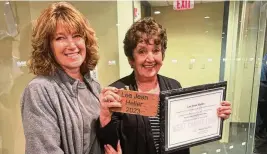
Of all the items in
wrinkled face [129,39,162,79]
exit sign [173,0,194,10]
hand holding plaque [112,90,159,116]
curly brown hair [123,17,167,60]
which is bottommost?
hand holding plaque [112,90,159,116]

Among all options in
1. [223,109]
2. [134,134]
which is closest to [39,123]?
[134,134]

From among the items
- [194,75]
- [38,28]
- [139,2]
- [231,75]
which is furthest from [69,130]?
[231,75]

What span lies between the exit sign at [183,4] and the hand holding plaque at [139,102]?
1.62m

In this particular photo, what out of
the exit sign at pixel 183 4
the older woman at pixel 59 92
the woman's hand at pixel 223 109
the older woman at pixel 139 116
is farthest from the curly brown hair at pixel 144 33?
the exit sign at pixel 183 4

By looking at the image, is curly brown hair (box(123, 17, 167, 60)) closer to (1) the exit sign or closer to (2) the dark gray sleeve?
(2) the dark gray sleeve

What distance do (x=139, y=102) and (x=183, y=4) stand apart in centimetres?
182

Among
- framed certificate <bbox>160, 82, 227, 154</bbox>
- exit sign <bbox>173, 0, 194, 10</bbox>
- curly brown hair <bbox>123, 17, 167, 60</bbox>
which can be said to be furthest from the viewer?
exit sign <bbox>173, 0, 194, 10</bbox>

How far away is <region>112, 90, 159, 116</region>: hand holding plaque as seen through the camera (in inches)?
32.7

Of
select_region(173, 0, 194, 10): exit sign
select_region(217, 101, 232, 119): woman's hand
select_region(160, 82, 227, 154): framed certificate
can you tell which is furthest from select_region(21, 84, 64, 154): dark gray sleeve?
select_region(173, 0, 194, 10): exit sign

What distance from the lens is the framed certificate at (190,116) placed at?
91 centimetres

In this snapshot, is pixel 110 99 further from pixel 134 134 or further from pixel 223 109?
pixel 223 109

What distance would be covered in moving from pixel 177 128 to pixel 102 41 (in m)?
1.35

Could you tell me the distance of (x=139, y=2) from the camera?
2.14 meters

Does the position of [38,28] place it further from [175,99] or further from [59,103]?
[175,99]
